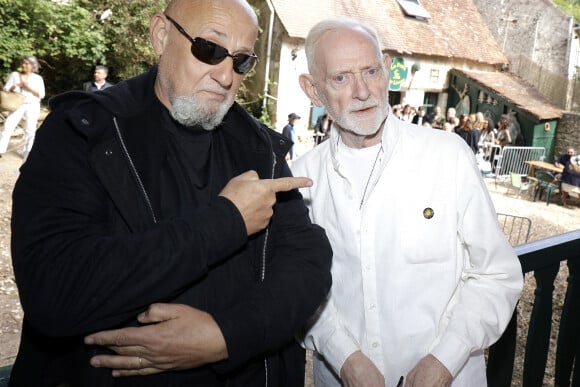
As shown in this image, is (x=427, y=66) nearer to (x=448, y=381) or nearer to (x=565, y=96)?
(x=565, y=96)

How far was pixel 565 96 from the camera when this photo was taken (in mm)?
25031

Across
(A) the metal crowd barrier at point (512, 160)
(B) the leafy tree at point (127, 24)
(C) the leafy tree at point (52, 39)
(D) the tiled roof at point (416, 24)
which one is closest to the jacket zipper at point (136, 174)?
(C) the leafy tree at point (52, 39)

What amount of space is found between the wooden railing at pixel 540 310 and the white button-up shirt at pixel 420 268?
0.21m

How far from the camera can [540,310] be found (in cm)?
226

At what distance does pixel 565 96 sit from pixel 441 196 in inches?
1065

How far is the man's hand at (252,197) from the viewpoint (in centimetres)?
142

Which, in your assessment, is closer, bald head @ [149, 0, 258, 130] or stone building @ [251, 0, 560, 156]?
bald head @ [149, 0, 258, 130]

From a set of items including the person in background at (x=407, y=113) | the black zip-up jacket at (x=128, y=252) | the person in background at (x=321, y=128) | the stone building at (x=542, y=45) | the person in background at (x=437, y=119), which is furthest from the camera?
the stone building at (x=542, y=45)

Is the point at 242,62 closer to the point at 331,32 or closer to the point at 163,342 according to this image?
the point at 331,32

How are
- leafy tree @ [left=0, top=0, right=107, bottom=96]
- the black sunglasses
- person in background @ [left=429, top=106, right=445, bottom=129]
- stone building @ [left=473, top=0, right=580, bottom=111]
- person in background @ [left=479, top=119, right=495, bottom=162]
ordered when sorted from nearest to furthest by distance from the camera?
the black sunglasses → leafy tree @ [left=0, top=0, right=107, bottom=96] → person in background @ [left=479, top=119, right=495, bottom=162] → person in background @ [left=429, top=106, right=445, bottom=129] → stone building @ [left=473, top=0, right=580, bottom=111]

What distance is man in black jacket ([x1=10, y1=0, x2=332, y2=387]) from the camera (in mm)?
1258

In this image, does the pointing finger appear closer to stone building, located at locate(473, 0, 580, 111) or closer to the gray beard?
the gray beard

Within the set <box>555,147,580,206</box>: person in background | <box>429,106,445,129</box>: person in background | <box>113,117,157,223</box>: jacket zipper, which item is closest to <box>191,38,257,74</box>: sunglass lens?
<box>113,117,157,223</box>: jacket zipper

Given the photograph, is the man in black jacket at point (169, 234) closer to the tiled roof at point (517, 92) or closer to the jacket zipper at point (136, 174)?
the jacket zipper at point (136, 174)
